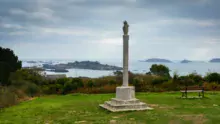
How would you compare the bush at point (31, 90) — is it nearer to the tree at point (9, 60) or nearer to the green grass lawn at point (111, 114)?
the tree at point (9, 60)

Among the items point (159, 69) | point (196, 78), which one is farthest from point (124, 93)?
point (159, 69)

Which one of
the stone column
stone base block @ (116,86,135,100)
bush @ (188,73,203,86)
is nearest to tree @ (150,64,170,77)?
bush @ (188,73,203,86)

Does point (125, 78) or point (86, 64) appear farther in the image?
point (86, 64)

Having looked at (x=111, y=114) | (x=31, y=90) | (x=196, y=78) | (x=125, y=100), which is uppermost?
(x=196, y=78)

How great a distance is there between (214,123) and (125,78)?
671cm

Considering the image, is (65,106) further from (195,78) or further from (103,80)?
(195,78)

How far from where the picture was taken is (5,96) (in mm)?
21109

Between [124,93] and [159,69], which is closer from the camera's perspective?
[124,93]

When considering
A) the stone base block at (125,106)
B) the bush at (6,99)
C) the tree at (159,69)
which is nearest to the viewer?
the stone base block at (125,106)

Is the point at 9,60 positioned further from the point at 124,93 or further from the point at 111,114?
the point at 111,114

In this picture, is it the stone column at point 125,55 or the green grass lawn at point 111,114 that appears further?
the stone column at point 125,55

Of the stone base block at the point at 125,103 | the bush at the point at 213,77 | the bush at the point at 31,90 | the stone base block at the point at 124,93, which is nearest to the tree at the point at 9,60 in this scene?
the bush at the point at 31,90

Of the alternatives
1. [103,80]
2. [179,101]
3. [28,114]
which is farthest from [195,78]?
[28,114]

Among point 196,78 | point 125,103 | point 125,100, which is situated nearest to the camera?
point 125,103
